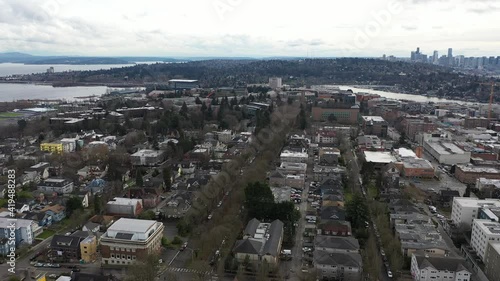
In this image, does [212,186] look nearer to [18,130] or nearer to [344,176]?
[344,176]

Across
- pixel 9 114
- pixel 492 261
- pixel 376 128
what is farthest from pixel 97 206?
pixel 9 114

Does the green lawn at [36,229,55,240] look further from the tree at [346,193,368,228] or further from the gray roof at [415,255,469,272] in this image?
the gray roof at [415,255,469,272]

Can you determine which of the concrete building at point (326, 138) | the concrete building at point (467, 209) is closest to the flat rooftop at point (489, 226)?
the concrete building at point (467, 209)

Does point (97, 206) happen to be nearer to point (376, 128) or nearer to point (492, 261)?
point (492, 261)

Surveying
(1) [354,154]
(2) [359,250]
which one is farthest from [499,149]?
(2) [359,250]

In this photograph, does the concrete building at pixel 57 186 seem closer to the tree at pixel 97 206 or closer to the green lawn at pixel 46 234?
the tree at pixel 97 206

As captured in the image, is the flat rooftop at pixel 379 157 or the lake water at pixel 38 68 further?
the lake water at pixel 38 68
